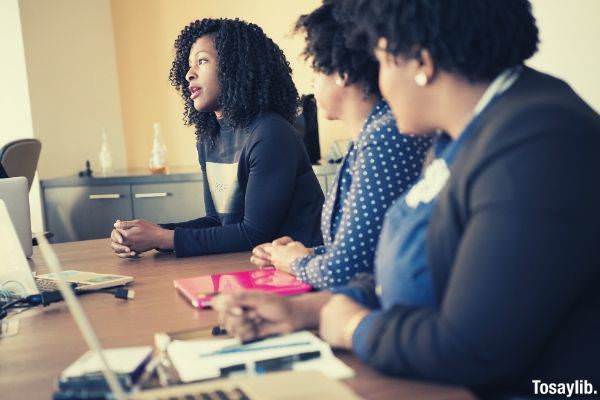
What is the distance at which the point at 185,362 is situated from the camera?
102 centimetres

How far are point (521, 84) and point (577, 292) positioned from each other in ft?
0.99

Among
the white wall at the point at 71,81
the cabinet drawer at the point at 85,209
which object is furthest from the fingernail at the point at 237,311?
the white wall at the point at 71,81

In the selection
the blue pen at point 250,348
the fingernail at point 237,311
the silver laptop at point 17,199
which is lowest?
the blue pen at point 250,348

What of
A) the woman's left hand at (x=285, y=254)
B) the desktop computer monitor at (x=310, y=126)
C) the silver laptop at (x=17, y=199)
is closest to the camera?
the woman's left hand at (x=285, y=254)

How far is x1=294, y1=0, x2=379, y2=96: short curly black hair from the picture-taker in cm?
154

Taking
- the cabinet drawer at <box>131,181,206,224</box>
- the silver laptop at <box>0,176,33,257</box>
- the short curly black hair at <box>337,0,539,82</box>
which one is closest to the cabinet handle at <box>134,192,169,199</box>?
the cabinet drawer at <box>131,181,206,224</box>

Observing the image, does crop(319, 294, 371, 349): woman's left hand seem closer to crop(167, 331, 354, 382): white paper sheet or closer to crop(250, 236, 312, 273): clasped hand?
crop(167, 331, 354, 382): white paper sheet

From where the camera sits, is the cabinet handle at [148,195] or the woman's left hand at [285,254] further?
the cabinet handle at [148,195]

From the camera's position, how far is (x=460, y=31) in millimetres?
1024

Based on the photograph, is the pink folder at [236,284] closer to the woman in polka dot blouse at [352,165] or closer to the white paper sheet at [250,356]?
the woman in polka dot blouse at [352,165]

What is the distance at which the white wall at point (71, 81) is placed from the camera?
4699mm

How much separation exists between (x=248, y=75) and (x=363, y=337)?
1.50 meters

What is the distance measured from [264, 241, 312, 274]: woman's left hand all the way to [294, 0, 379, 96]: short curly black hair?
0.39 metres

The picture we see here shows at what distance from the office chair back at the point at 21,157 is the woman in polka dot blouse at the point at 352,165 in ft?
9.11
